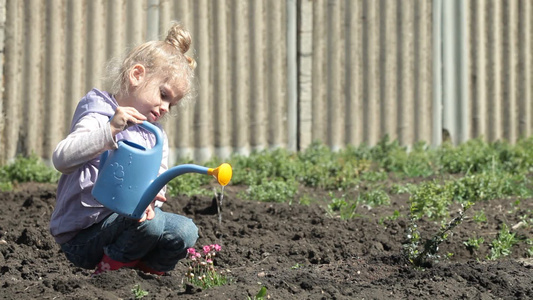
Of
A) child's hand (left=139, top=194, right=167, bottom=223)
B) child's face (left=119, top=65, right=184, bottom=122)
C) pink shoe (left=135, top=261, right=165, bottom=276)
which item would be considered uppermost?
child's face (left=119, top=65, right=184, bottom=122)

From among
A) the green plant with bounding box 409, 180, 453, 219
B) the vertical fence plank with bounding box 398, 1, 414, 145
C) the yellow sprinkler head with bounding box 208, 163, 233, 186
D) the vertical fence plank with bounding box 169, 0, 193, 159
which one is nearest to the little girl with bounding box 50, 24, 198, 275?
the yellow sprinkler head with bounding box 208, 163, 233, 186

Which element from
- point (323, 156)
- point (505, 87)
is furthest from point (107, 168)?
point (505, 87)

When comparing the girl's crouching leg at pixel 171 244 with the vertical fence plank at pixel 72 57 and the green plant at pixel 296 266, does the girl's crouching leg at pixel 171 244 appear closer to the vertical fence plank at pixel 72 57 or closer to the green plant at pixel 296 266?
the green plant at pixel 296 266

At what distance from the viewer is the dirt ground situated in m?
3.77

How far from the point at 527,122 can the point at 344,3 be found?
2383 millimetres

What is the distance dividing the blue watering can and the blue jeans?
21 cm

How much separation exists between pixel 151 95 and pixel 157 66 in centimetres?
14

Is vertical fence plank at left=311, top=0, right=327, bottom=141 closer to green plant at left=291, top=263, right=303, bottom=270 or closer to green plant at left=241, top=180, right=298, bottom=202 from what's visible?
green plant at left=241, top=180, right=298, bottom=202

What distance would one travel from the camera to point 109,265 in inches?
163

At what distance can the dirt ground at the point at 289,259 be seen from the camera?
377cm

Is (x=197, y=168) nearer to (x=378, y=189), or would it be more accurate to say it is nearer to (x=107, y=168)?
(x=107, y=168)

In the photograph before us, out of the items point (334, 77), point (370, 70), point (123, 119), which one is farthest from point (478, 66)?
point (123, 119)

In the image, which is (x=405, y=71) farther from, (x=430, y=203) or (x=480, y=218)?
(x=480, y=218)

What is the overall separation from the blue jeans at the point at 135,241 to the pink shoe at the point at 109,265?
2 centimetres
